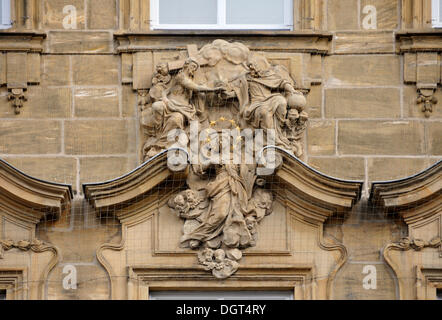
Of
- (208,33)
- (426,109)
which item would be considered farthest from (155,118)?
(426,109)

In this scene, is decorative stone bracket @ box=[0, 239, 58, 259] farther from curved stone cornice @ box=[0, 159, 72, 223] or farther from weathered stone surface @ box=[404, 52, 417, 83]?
weathered stone surface @ box=[404, 52, 417, 83]

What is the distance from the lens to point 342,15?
20062 mm

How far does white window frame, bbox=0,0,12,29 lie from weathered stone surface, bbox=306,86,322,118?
2686mm

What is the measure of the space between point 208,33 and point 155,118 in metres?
0.91

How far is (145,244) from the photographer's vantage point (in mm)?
19422

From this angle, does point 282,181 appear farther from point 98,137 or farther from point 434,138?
point 98,137

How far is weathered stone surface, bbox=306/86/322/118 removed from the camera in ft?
65.0

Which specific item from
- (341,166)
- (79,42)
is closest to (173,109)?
(79,42)

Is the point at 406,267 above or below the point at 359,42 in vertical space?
below

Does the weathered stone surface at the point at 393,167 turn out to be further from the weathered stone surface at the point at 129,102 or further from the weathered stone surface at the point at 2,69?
the weathered stone surface at the point at 2,69

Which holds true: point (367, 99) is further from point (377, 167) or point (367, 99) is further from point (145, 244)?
point (145, 244)

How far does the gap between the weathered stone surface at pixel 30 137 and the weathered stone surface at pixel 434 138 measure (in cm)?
317

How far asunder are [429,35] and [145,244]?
3049 millimetres

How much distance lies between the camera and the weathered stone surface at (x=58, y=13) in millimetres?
20047
